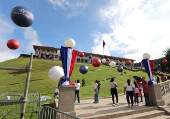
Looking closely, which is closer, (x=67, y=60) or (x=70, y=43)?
(x=67, y=60)

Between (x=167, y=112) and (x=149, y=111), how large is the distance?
3.21 feet

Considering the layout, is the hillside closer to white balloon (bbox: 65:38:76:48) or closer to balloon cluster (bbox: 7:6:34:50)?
white balloon (bbox: 65:38:76:48)

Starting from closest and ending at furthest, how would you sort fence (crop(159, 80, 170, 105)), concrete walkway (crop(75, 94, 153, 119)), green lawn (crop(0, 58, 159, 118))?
concrete walkway (crop(75, 94, 153, 119))
fence (crop(159, 80, 170, 105))
green lawn (crop(0, 58, 159, 118))

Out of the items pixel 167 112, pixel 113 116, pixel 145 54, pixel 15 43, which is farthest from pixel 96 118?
pixel 15 43

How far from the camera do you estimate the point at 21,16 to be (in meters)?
5.53

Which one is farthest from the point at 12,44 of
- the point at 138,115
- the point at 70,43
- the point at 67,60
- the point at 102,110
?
the point at 138,115

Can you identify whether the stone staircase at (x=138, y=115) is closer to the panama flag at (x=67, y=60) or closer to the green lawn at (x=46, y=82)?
the panama flag at (x=67, y=60)

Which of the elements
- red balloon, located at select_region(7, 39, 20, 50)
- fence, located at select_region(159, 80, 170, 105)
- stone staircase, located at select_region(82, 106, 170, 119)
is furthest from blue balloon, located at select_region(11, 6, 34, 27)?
fence, located at select_region(159, 80, 170, 105)

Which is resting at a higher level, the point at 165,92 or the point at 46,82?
the point at 46,82

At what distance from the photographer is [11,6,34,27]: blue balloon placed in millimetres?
5495

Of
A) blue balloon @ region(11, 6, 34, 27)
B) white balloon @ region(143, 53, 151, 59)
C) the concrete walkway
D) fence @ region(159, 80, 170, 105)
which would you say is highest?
blue balloon @ region(11, 6, 34, 27)

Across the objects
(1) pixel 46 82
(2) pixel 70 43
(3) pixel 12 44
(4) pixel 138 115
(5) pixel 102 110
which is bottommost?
(4) pixel 138 115

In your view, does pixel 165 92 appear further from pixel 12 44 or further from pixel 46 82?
pixel 46 82

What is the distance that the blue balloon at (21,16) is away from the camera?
5495 millimetres
